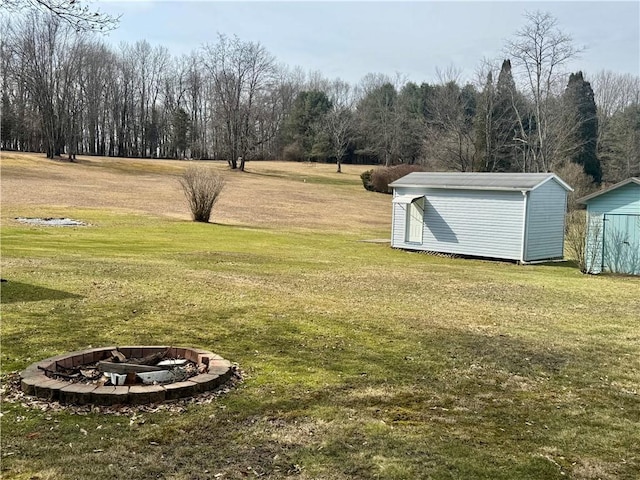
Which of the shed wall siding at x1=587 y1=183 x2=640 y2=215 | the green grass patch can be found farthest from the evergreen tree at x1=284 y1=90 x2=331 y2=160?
the green grass patch

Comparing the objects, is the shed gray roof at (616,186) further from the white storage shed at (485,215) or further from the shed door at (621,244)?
the white storage shed at (485,215)

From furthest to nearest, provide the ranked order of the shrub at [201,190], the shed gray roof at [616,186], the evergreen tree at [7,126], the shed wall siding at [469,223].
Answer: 1. the evergreen tree at [7,126]
2. the shrub at [201,190]
3. the shed wall siding at [469,223]
4. the shed gray roof at [616,186]

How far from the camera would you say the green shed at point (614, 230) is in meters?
16.2

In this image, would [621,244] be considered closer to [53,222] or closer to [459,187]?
[459,187]

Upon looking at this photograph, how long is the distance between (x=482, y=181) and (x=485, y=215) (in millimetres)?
1112

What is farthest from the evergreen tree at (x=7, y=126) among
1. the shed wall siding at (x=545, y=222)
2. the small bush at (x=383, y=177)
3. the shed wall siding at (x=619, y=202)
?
the shed wall siding at (x=619, y=202)

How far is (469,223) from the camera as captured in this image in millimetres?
19453

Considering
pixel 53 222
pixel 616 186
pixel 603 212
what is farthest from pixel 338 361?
pixel 53 222

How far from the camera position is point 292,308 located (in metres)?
8.69

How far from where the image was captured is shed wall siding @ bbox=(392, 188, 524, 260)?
1850cm

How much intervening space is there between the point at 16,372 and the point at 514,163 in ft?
141

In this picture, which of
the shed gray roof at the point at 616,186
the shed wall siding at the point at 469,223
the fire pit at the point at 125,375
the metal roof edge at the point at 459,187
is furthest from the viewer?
the shed wall siding at the point at 469,223

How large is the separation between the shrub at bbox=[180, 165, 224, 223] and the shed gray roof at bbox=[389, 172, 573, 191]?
8266 millimetres

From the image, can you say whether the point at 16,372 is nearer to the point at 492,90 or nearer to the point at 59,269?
the point at 59,269
